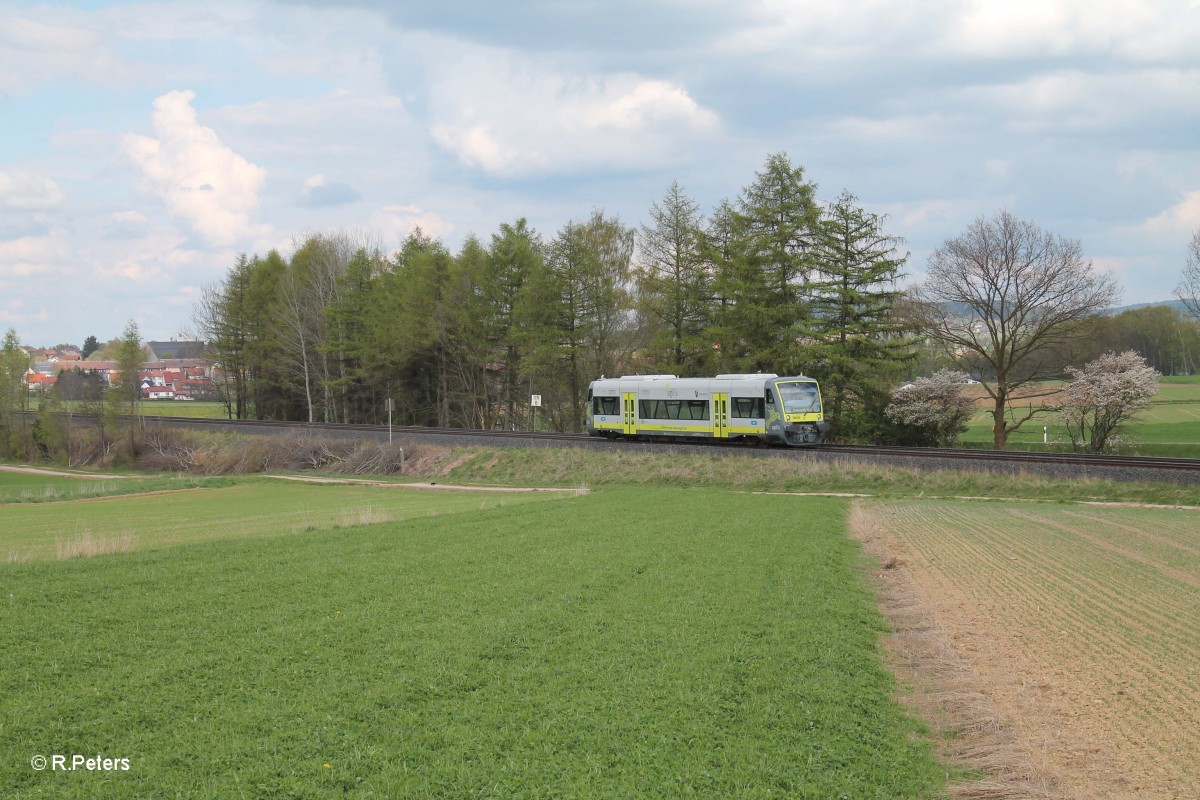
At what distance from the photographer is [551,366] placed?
55.8 metres

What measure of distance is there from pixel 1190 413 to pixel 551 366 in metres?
49.0

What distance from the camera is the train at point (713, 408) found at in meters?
36.1

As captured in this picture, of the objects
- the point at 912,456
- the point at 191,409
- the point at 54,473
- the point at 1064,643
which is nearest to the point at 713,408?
the point at 912,456

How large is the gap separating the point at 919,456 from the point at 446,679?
87.4 ft

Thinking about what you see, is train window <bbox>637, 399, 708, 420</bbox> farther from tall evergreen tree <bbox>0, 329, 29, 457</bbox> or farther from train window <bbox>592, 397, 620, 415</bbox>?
tall evergreen tree <bbox>0, 329, 29, 457</bbox>

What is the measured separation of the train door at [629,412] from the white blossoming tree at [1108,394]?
21246 mm

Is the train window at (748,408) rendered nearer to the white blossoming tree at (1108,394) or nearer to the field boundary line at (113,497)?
the white blossoming tree at (1108,394)

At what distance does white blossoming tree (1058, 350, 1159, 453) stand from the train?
13.9 meters

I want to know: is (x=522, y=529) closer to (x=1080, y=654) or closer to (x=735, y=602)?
(x=735, y=602)

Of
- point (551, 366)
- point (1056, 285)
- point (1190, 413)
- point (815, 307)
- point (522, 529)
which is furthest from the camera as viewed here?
point (1190, 413)

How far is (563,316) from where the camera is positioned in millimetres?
54062

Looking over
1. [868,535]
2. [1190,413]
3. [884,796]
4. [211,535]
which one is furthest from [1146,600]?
[1190,413]

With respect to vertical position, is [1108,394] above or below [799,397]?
below

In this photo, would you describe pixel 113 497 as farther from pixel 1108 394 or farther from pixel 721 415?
pixel 1108 394
